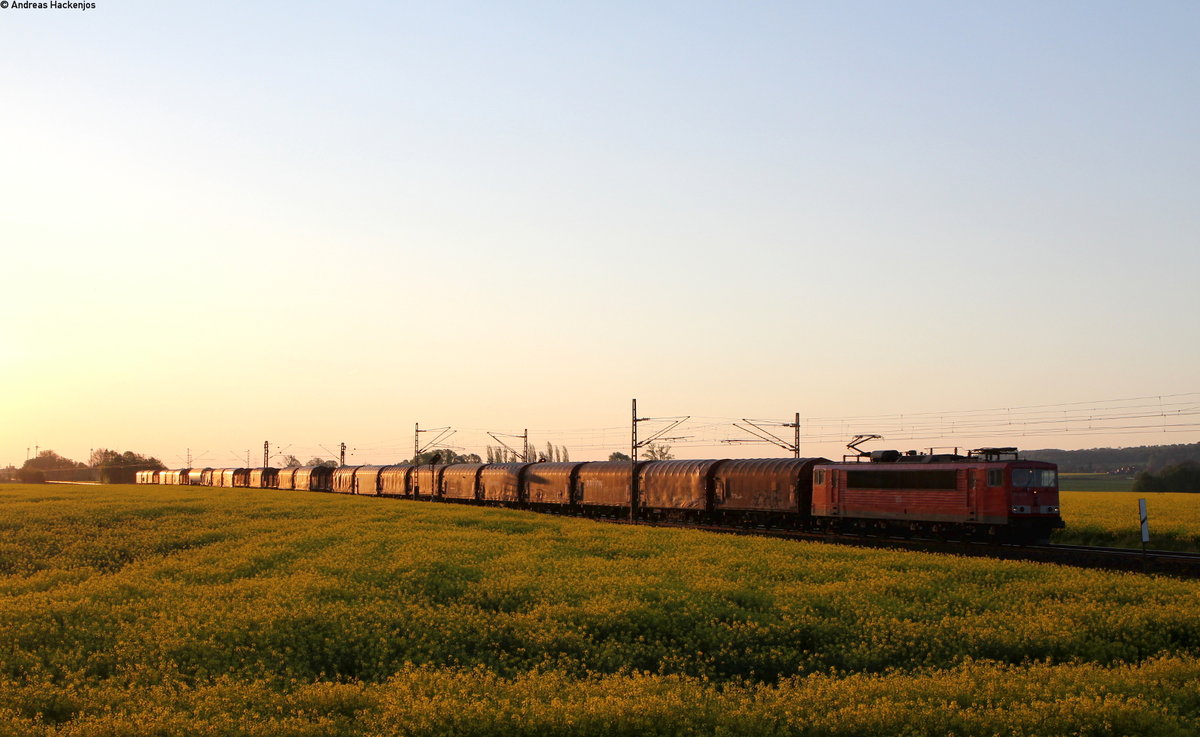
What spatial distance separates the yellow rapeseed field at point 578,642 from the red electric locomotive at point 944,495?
856 cm

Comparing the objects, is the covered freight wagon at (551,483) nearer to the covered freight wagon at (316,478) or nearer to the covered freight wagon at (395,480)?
the covered freight wagon at (395,480)

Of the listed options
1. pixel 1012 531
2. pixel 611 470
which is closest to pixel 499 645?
pixel 1012 531

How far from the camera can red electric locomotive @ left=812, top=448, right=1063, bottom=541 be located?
35906 millimetres

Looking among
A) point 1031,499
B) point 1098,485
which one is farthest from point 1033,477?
point 1098,485

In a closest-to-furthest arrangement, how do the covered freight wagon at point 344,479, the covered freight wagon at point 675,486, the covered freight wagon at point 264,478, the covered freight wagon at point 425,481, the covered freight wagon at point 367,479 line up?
the covered freight wagon at point 675,486
the covered freight wagon at point 425,481
the covered freight wagon at point 367,479
the covered freight wagon at point 344,479
the covered freight wagon at point 264,478

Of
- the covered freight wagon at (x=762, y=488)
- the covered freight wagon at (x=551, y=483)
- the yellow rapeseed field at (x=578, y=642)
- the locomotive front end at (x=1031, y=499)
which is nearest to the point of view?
the yellow rapeseed field at (x=578, y=642)

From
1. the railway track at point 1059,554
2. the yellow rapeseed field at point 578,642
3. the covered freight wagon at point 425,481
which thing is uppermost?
the covered freight wagon at point 425,481

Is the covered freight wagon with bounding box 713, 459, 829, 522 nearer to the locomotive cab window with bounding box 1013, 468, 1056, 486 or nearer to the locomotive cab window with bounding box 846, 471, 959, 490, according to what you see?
the locomotive cab window with bounding box 846, 471, 959, 490

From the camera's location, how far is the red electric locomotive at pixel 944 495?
3591 cm

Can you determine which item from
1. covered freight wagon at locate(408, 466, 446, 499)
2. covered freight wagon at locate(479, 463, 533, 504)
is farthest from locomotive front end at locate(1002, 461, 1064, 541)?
covered freight wagon at locate(408, 466, 446, 499)

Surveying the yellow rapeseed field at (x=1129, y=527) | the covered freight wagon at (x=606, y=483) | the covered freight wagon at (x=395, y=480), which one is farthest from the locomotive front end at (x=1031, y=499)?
the covered freight wagon at (x=395, y=480)

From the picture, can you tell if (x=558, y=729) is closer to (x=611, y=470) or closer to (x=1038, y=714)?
(x=1038, y=714)

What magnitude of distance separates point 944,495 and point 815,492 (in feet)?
23.3

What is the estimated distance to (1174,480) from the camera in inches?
4257
